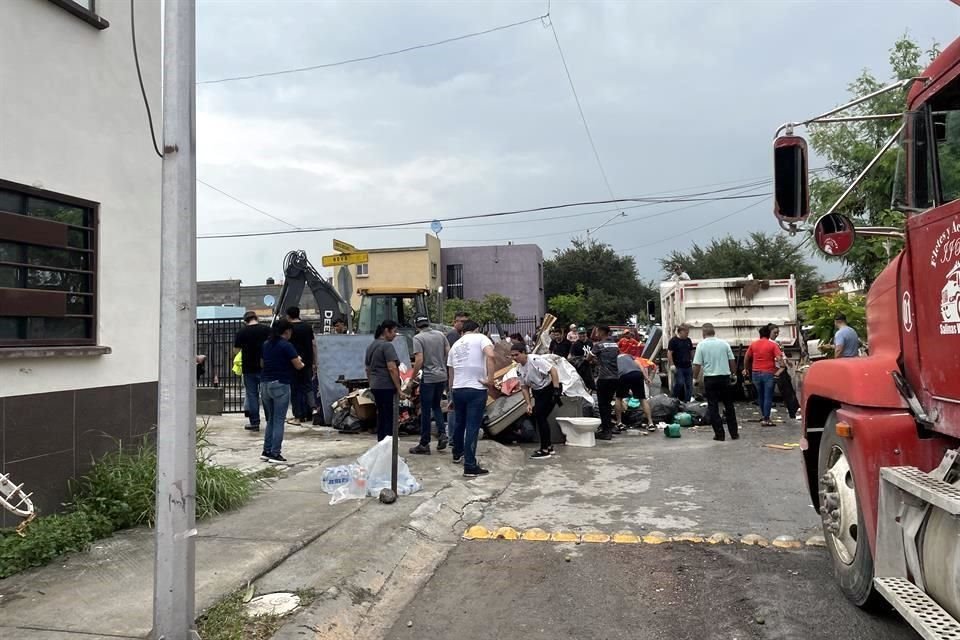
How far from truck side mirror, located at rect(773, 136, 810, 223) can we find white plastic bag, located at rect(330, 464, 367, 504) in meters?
4.48

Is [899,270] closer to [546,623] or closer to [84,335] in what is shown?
[546,623]

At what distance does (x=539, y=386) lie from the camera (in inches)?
384

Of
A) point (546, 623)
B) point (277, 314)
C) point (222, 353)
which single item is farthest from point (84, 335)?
point (222, 353)

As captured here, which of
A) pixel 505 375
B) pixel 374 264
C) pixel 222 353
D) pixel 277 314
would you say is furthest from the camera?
pixel 374 264

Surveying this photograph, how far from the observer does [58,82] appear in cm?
552

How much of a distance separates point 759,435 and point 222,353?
10.7 metres

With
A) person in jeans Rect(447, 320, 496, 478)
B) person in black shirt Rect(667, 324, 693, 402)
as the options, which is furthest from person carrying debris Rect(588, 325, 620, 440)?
person in jeans Rect(447, 320, 496, 478)

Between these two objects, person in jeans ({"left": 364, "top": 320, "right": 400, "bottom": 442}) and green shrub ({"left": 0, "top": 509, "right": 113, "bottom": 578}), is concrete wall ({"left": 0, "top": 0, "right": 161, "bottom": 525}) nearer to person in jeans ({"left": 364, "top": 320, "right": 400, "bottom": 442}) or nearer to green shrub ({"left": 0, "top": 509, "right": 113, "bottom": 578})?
green shrub ({"left": 0, "top": 509, "right": 113, "bottom": 578})

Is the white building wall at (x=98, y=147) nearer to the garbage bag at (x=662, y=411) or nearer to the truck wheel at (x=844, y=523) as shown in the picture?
the truck wheel at (x=844, y=523)

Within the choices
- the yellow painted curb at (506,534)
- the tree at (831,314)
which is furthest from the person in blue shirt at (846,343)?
the yellow painted curb at (506,534)

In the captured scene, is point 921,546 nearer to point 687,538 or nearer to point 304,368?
point 687,538

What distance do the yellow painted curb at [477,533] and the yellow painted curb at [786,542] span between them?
2.28m

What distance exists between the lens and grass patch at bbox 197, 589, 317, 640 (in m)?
3.75

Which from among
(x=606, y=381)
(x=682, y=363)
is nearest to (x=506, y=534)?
(x=606, y=381)
